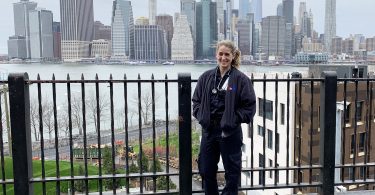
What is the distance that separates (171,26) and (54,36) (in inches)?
1144

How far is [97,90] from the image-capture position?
13.6ft

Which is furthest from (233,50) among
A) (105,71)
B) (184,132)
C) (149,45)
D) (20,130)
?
(149,45)

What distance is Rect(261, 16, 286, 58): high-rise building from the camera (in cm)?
8752

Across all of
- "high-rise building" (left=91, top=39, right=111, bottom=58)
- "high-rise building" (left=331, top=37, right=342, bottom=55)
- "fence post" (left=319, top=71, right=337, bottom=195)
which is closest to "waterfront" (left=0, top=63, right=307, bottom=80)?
"fence post" (left=319, top=71, right=337, bottom=195)

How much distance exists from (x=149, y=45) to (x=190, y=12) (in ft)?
78.3

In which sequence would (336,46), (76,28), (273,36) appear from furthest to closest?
(336,46) < (273,36) < (76,28)

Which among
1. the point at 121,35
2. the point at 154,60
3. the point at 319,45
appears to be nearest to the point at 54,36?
the point at 121,35

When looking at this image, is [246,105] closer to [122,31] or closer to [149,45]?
Answer: [149,45]

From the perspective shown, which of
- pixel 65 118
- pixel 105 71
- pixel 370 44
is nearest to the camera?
pixel 65 118

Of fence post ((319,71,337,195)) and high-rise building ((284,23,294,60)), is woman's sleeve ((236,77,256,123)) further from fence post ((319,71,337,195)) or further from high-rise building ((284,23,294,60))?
high-rise building ((284,23,294,60))

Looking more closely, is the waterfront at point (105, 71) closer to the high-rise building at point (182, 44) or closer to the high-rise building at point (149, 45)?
the high-rise building at point (182, 44)

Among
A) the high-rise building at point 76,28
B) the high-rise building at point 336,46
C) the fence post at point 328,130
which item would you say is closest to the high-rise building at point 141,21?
the high-rise building at point 76,28

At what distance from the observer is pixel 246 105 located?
358cm

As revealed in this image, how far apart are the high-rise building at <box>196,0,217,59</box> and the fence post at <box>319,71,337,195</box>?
5102 centimetres
